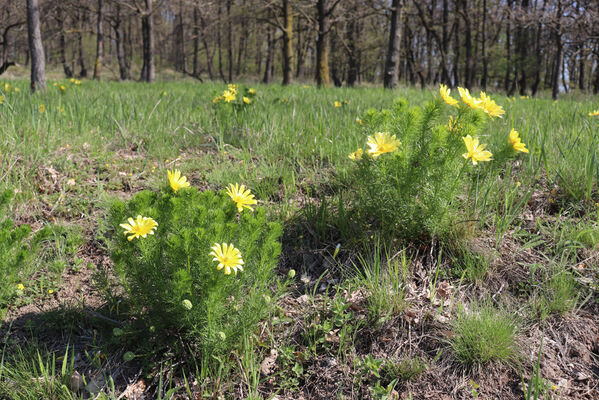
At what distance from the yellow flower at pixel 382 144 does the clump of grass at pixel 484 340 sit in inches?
33.6

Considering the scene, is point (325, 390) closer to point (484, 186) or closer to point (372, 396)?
point (372, 396)

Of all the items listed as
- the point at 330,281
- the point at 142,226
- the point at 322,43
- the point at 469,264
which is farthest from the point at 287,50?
the point at 142,226

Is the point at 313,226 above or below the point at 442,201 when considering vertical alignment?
Answer: below

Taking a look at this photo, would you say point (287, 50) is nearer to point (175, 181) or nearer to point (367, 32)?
point (175, 181)

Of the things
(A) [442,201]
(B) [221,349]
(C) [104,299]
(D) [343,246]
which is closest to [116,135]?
(C) [104,299]

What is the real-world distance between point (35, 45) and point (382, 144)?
5.50 m

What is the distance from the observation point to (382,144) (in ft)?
6.45

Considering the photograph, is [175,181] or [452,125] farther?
[452,125]

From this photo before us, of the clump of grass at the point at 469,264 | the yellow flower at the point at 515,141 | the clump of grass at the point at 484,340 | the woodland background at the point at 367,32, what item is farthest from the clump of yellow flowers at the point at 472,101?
the woodland background at the point at 367,32

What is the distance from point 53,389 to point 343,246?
153 centimetres

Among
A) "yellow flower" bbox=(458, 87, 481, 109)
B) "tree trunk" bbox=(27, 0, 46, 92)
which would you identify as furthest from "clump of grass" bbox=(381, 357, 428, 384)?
"tree trunk" bbox=(27, 0, 46, 92)

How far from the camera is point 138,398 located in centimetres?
163

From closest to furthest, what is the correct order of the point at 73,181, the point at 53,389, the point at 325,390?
1. the point at 53,389
2. the point at 325,390
3. the point at 73,181

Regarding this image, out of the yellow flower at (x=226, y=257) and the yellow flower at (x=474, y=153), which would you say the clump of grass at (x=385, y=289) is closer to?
Answer: the yellow flower at (x=474, y=153)
